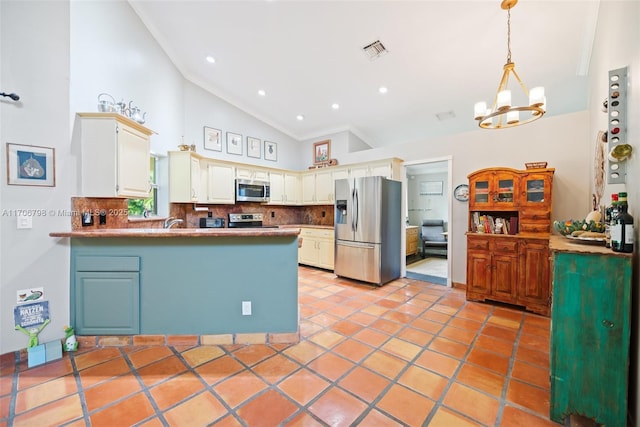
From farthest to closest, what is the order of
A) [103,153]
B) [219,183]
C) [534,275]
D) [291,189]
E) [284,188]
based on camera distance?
[291,189], [284,188], [219,183], [534,275], [103,153]

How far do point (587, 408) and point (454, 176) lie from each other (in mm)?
3188

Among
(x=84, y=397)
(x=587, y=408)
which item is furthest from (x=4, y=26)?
(x=587, y=408)

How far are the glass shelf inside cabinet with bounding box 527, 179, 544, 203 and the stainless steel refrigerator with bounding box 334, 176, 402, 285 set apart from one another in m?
1.81

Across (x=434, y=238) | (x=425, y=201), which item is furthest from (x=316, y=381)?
(x=425, y=201)

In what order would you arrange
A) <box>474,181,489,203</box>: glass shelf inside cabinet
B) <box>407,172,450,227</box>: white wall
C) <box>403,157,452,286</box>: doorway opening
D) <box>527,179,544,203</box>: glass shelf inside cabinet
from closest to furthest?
1. <box>527,179,544,203</box>: glass shelf inside cabinet
2. <box>474,181,489,203</box>: glass shelf inside cabinet
3. <box>403,157,452,286</box>: doorway opening
4. <box>407,172,450,227</box>: white wall

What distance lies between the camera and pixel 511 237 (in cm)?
319

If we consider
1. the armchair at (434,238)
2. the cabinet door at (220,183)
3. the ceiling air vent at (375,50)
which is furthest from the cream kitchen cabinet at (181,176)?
the armchair at (434,238)

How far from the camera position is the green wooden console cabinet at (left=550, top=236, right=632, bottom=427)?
1.38m

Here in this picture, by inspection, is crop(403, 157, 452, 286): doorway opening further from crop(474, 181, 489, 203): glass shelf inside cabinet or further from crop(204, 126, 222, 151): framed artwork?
crop(204, 126, 222, 151): framed artwork

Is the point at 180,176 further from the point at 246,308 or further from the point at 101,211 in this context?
the point at 246,308

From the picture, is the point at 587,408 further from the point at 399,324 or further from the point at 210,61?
the point at 210,61

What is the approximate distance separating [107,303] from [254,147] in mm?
4032

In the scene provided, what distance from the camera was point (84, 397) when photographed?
→ 167 centimetres

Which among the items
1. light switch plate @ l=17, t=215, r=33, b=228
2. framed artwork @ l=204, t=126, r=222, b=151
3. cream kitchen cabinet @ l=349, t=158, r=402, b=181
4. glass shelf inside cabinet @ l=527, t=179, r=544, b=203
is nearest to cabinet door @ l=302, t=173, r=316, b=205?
cream kitchen cabinet @ l=349, t=158, r=402, b=181
